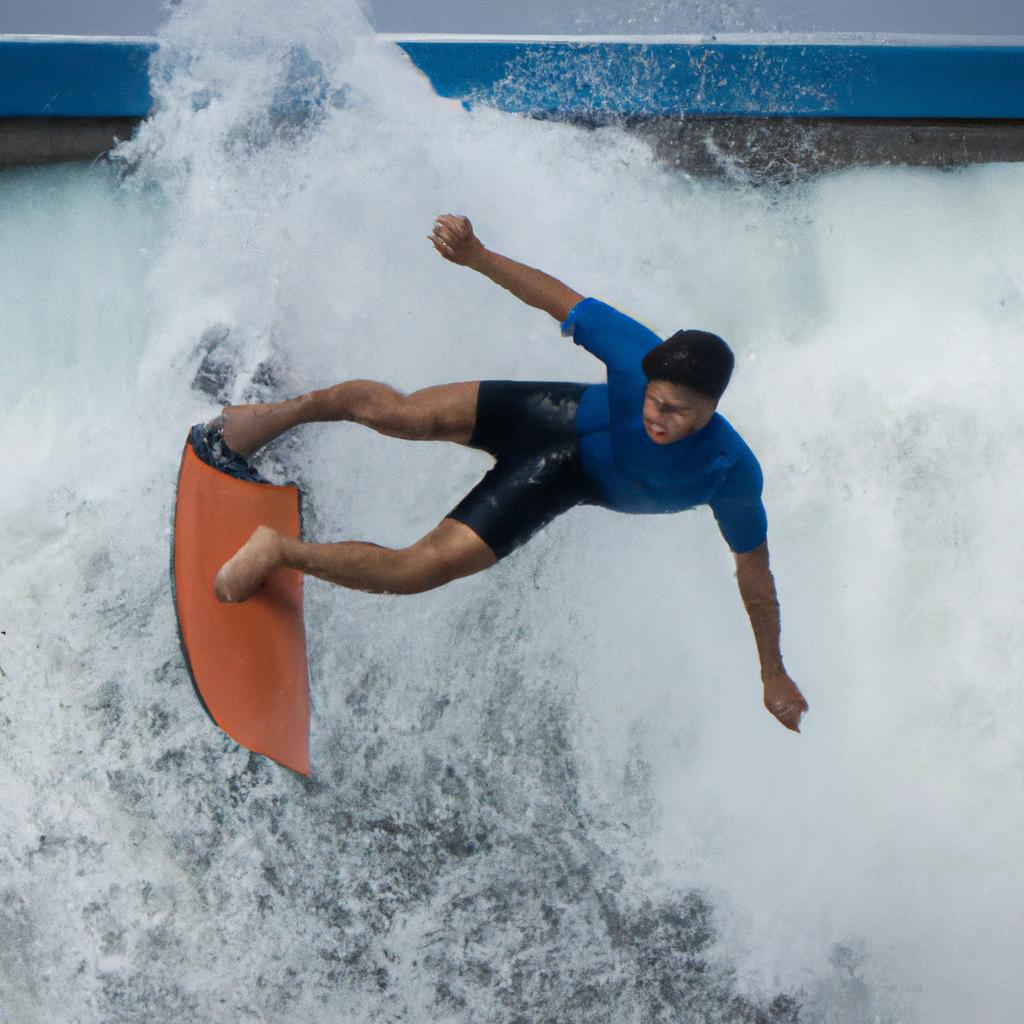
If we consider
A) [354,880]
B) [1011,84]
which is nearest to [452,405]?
[354,880]

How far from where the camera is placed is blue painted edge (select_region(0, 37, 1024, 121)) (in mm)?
2242

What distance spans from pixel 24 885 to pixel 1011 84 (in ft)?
9.77

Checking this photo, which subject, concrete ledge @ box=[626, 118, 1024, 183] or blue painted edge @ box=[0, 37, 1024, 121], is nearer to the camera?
blue painted edge @ box=[0, 37, 1024, 121]

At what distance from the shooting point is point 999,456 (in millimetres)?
2250

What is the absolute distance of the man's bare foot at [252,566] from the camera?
155cm

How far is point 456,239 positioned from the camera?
5.16 ft

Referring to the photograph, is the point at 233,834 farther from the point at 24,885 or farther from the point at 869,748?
the point at 869,748

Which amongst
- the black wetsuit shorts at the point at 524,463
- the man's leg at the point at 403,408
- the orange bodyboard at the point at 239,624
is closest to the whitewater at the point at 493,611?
the orange bodyboard at the point at 239,624

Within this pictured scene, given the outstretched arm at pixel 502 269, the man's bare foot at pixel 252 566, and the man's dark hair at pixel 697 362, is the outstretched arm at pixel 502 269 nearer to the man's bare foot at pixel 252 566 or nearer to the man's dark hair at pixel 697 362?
the man's dark hair at pixel 697 362

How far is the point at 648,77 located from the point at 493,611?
138 cm

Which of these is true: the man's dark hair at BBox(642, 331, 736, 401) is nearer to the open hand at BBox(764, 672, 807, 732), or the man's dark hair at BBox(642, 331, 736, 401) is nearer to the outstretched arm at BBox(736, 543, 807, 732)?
the outstretched arm at BBox(736, 543, 807, 732)

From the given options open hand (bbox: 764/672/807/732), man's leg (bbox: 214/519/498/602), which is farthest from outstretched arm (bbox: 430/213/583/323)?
open hand (bbox: 764/672/807/732)

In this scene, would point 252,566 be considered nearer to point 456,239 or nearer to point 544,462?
point 544,462

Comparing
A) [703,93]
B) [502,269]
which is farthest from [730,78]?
[502,269]
